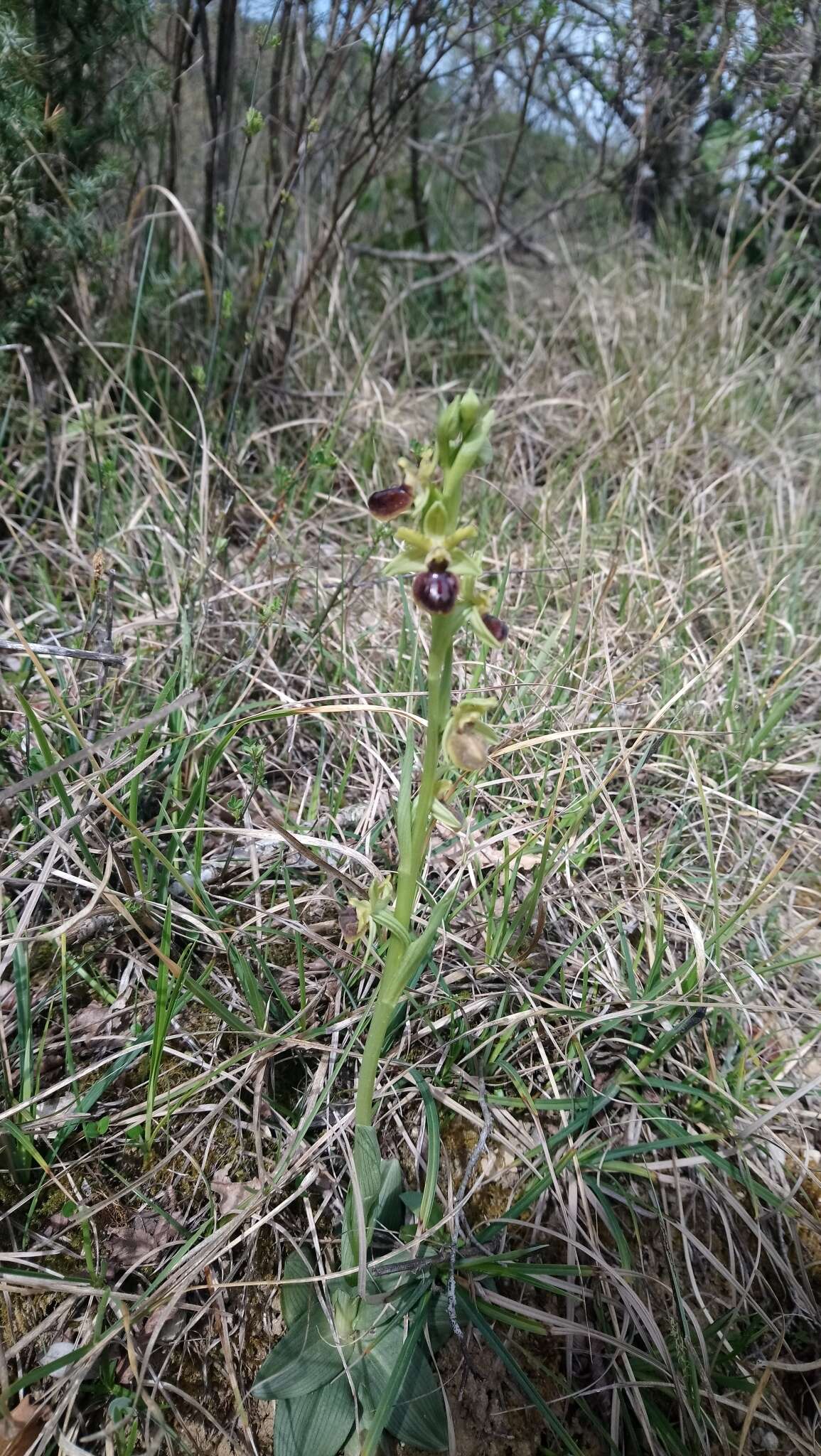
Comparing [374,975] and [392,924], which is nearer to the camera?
[392,924]

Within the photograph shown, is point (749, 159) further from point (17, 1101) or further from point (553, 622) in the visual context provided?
point (17, 1101)

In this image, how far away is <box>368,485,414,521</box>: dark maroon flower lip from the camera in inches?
38.5

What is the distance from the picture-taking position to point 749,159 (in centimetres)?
388

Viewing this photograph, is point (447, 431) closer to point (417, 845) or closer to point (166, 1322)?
point (417, 845)

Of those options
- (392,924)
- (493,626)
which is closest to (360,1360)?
(392,924)

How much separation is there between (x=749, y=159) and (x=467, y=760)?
4.29 m

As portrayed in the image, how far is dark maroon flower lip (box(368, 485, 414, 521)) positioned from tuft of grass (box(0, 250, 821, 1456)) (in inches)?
19.1

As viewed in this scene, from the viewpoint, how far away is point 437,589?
3.02 feet

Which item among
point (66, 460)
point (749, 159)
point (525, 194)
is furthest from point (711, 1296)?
point (525, 194)

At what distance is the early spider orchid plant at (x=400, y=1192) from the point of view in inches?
37.2

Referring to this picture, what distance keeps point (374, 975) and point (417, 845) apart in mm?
505

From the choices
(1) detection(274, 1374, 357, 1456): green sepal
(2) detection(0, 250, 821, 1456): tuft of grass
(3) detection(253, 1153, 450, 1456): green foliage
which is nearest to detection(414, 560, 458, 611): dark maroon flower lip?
(2) detection(0, 250, 821, 1456): tuft of grass

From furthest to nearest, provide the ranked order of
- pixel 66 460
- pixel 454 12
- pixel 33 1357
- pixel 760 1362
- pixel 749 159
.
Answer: pixel 749 159 → pixel 454 12 → pixel 66 460 → pixel 760 1362 → pixel 33 1357

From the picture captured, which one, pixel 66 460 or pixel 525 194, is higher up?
pixel 525 194
